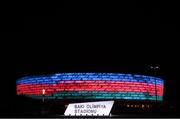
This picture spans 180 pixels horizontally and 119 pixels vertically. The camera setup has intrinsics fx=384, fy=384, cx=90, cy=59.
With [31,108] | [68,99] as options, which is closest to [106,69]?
[68,99]

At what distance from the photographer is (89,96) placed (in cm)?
9656

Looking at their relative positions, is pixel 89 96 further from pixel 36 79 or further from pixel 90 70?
pixel 36 79

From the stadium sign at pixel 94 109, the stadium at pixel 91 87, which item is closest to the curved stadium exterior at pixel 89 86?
the stadium at pixel 91 87

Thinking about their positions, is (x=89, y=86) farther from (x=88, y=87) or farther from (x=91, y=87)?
(x=91, y=87)

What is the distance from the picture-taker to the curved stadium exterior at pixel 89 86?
96500mm

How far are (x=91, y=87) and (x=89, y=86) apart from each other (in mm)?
606

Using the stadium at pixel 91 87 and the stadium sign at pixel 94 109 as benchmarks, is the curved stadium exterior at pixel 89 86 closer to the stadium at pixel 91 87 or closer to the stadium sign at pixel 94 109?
the stadium at pixel 91 87

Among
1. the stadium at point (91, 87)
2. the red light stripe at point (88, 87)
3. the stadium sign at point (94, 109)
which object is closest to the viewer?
the stadium sign at point (94, 109)

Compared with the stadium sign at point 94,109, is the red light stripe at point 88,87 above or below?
above

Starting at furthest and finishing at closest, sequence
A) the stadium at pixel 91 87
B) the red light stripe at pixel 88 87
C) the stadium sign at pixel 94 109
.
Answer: the red light stripe at pixel 88 87
the stadium at pixel 91 87
the stadium sign at pixel 94 109

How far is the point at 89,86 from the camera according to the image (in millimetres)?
97875

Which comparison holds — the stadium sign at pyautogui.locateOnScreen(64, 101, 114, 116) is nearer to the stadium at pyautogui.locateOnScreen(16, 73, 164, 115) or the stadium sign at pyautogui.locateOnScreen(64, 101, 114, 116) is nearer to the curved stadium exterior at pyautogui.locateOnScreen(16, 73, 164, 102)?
the stadium at pyautogui.locateOnScreen(16, 73, 164, 115)

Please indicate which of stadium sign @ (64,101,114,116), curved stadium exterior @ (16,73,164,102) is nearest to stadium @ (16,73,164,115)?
curved stadium exterior @ (16,73,164,102)

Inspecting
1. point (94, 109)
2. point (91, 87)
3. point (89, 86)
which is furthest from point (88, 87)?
point (94, 109)
